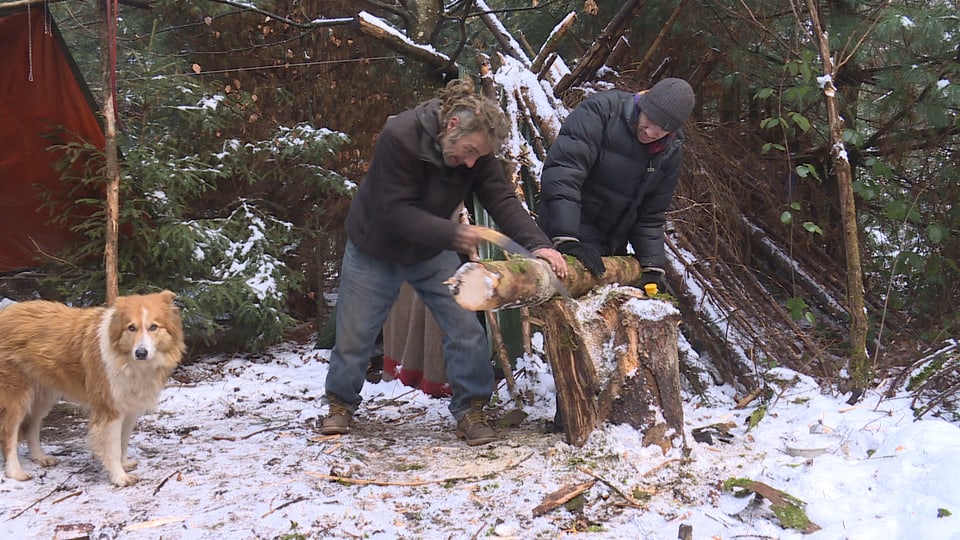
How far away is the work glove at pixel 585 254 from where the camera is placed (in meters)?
3.51

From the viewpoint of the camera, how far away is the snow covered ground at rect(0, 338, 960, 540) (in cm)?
270

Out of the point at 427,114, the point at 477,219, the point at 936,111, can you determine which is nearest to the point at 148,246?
the point at 477,219

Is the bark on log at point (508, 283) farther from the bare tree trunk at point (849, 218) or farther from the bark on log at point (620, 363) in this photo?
the bare tree trunk at point (849, 218)

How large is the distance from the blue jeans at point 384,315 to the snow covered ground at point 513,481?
14.1 inches

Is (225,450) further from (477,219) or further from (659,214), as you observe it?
(659,214)

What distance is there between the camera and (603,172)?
Result: 3.77 m

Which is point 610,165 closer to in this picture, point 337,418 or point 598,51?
point 337,418

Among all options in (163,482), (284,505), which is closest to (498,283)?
(284,505)

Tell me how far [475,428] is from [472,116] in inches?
70.9

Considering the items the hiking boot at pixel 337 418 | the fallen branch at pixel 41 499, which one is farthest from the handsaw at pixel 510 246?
the fallen branch at pixel 41 499

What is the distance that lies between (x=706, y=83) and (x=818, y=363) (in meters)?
3.12

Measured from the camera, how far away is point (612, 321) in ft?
11.3

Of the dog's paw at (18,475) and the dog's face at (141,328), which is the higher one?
the dog's face at (141,328)

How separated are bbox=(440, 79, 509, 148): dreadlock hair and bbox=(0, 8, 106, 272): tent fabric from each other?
353 centimetres
